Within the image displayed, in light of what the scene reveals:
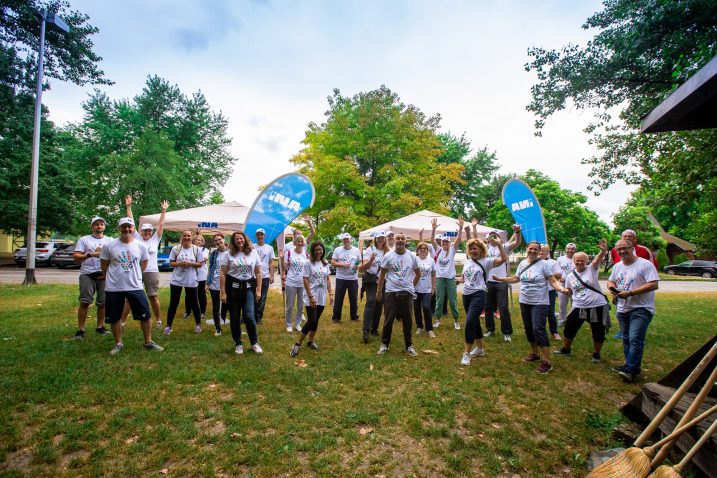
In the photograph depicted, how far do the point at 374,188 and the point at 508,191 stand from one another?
38.2 ft

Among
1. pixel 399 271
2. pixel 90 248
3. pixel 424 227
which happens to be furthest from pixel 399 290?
pixel 424 227

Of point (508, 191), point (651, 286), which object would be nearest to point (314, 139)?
point (508, 191)

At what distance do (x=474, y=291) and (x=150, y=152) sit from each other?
26181mm

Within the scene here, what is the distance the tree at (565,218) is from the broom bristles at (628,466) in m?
30.1

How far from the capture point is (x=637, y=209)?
123 ft

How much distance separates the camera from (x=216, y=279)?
7.53m

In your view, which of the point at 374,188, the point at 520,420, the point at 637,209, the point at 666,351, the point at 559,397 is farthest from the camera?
the point at 637,209

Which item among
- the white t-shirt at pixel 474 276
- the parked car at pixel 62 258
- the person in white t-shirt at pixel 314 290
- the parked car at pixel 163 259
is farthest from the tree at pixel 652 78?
the parked car at pixel 62 258

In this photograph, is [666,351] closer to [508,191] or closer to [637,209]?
[508,191]

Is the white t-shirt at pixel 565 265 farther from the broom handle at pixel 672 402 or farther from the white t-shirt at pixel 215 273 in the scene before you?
the white t-shirt at pixel 215 273

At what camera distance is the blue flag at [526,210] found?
8.52 m

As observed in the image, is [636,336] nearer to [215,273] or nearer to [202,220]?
[215,273]

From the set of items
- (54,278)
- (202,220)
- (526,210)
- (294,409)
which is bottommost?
(294,409)

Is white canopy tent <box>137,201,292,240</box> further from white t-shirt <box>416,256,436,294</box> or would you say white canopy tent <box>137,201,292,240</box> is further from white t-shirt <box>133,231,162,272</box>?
white t-shirt <box>416,256,436,294</box>
